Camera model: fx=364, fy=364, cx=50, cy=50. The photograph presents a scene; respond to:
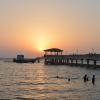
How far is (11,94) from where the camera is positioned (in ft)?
160

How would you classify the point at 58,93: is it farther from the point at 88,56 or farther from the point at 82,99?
the point at 88,56

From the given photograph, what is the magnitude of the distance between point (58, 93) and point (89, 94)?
167 inches

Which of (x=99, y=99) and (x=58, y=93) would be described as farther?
(x=58, y=93)

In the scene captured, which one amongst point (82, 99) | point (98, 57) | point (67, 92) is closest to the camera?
point (82, 99)

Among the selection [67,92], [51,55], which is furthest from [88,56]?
[67,92]

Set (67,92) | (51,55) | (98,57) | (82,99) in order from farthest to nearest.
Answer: (51,55)
(98,57)
(67,92)
(82,99)

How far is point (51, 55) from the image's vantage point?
179750 mm

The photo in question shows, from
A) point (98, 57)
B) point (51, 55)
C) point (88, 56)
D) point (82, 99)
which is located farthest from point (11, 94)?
point (51, 55)

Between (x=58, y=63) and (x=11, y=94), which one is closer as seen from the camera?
(x=11, y=94)

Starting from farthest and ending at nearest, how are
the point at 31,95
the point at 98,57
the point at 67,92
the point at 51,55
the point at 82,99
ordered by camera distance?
the point at 51,55 → the point at 98,57 → the point at 67,92 → the point at 31,95 → the point at 82,99

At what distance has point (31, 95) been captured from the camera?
48031 mm

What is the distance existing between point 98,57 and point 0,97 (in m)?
84.5

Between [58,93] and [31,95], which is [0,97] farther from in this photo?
[58,93]

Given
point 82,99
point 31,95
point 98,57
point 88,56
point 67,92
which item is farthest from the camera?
point 88,56
